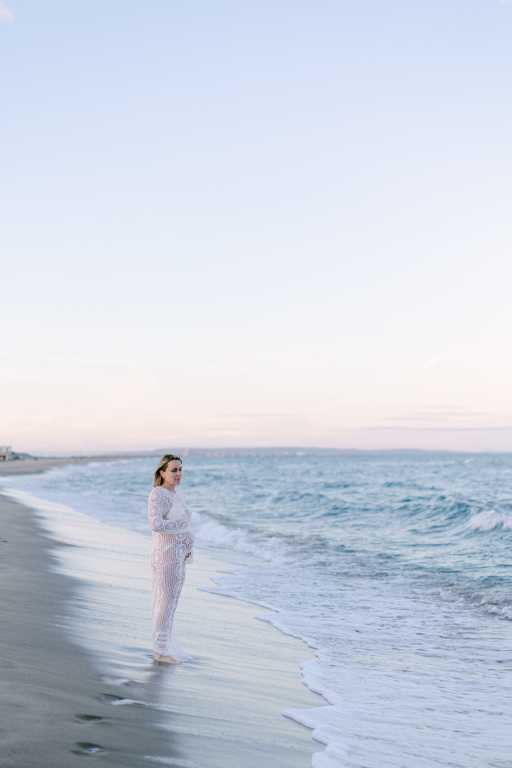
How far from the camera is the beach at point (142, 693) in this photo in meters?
4.79

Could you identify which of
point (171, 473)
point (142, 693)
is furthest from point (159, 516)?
point (142, 693)

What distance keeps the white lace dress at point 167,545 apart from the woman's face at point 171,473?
3.2 inches

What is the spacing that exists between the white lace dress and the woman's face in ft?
0.27

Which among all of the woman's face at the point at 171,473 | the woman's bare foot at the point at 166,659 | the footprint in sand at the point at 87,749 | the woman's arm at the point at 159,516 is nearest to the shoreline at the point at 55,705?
the footprint in sand at the point at 87,749

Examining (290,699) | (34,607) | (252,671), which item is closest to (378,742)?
(290,699)

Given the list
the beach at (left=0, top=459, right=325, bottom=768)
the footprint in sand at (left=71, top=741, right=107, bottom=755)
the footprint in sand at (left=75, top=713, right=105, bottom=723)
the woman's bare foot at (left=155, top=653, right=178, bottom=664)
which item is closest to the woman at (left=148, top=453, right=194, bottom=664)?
the woman's bare foot at (left=155, top=653, right=178, bottom=664)

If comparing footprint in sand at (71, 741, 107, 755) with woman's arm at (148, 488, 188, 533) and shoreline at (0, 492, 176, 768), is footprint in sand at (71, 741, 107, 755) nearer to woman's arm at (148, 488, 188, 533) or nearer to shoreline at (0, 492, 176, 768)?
shoreline at (0, 492, 176, 768)

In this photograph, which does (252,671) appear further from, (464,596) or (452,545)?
(452,545)

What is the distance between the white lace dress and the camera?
756 cm

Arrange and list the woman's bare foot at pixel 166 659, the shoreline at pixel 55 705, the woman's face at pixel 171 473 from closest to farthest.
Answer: the shoreline at pixel 55 705 < the woman's bare foot at pixel 166 659 < the woman's face at pixel 171 473

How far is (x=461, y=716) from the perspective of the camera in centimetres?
666

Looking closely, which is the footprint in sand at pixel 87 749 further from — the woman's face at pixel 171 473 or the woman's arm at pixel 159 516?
the woman's face at pixel 171 473

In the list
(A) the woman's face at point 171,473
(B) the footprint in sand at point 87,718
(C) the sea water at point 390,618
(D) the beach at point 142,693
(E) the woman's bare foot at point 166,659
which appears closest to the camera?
(D) the beach at point 142,693

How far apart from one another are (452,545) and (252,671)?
Result: 1472 centimetres
